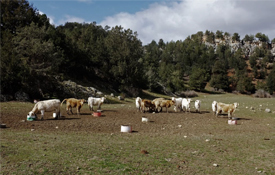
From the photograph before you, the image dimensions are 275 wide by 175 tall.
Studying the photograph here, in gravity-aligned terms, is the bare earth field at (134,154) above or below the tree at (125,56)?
below

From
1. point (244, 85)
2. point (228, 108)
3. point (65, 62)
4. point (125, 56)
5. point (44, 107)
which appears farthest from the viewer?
point (244, 85)

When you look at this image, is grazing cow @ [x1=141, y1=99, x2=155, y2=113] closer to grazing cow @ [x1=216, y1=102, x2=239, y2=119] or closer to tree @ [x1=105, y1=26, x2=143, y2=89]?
grazing cow @ [x1=216, y1=102, x2=239, y2=119]

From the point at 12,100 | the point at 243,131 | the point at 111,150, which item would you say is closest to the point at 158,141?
the point at 111,150

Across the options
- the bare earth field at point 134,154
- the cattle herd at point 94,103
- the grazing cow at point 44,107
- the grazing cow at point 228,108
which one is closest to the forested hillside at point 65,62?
the cattle herd at point 94,103

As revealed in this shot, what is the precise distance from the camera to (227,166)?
8.10m

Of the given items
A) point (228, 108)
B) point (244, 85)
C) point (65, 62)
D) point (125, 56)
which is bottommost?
point (228, 108)

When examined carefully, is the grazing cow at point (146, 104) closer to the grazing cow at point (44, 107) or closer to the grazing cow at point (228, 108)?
the grazing cow at point (228, 108)

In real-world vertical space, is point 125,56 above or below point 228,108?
above

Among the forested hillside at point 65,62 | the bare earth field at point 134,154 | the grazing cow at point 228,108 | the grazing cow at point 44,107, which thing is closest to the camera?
the bare earth field at point 134,154

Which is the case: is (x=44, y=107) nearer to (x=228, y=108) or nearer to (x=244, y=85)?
(x=228, y=108)

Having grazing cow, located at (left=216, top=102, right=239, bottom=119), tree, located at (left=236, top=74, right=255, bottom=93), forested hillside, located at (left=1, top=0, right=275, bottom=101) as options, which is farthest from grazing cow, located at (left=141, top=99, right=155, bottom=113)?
tree, located at (left=236, top=74, right=255, bottom=93)

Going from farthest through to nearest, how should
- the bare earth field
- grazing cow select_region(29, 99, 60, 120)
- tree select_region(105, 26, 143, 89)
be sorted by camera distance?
tree select_region(105, 26, 143, 89) → grazing cow select_region(29, 99, 60, 120) → the bare earth field

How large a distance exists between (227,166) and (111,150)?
170 inches

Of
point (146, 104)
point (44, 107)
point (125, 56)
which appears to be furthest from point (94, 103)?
point (125, 56)
